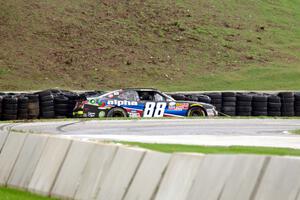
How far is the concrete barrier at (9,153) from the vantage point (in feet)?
40.3

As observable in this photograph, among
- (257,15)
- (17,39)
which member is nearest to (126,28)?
(17,39)

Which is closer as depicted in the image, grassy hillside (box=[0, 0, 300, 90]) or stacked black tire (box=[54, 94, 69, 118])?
stacked black tire (box=[54, 94, 69, 118])

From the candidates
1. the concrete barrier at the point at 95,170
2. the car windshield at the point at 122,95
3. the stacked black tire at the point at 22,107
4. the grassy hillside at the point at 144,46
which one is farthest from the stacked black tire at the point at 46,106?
the concrete barrier at the point at 95,170

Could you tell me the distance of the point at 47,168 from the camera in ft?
36.4

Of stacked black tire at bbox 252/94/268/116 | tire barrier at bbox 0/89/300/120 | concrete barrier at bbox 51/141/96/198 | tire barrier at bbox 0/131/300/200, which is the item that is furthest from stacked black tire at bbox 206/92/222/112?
concrete barrier at bbox 51/141/96/198

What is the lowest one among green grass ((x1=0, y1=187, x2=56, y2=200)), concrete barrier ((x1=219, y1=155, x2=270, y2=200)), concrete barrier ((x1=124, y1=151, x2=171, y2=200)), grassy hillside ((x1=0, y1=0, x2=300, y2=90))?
grassy hillside ((x1=0, y1=0, x2=300, y2=90))

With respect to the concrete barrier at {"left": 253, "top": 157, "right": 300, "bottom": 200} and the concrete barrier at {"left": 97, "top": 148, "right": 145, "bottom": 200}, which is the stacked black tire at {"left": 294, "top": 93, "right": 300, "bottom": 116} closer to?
the concrete barrier at {"left": 97, "top": 148, "right": 145, "bottom": 200}

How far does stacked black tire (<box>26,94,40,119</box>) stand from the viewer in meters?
28.0

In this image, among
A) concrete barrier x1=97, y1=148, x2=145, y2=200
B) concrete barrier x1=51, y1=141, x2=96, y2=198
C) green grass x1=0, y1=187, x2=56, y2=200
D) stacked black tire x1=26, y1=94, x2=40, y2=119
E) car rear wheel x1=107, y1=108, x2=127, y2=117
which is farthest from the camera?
stacked black tire x1=26, y1=94, x2=40, y2=119

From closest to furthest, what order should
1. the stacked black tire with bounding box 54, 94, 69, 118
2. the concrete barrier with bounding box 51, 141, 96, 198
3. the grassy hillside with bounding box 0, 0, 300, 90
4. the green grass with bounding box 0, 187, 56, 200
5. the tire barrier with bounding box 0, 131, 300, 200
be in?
the tire barrier with bounding box 0, 131, 300, 200 < the concrete barrier with bounding box 51, 141, 96, 198 < the green grass with bounding box 0, 187, 56, 200 < the stacked black tire with bounding box 54, 94, 69, 118 < the grassy hillside with bounding box 0, 0, 300, 90

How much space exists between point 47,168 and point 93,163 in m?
1.29

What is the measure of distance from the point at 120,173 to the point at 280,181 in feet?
8.82

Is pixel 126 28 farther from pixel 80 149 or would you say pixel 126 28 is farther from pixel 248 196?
pixel 248 196

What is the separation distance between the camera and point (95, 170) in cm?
984
